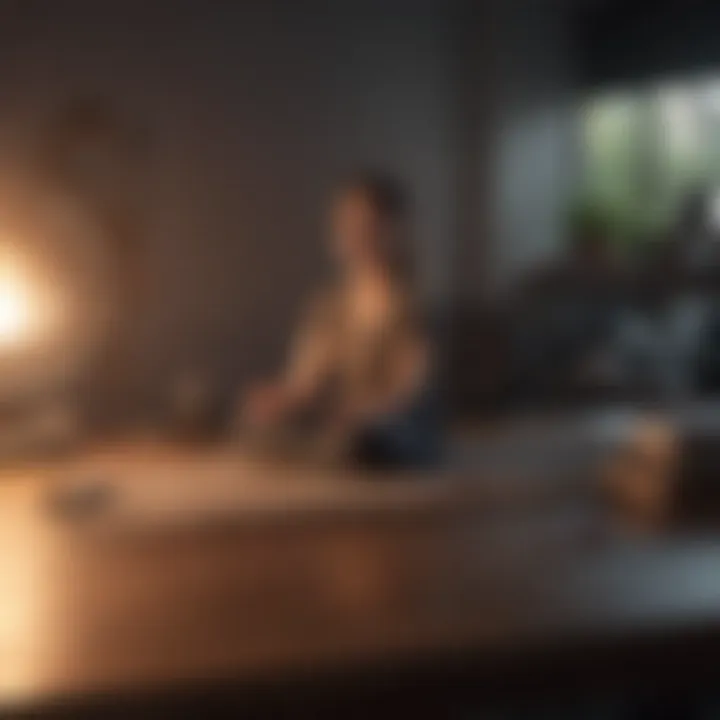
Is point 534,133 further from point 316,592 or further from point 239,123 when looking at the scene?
point 316,592

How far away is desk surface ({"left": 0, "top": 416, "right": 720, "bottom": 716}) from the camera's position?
0.82 meters

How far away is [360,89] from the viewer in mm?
1002

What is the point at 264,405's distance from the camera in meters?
1.02

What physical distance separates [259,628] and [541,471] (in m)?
0.35

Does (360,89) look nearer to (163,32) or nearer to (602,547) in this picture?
(163,32)

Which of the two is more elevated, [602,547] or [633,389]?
[633,389]

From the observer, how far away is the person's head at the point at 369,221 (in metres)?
1.00

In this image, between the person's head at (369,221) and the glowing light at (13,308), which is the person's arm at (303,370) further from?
the glowing light at (13,308)

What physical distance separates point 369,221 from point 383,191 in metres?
0.03

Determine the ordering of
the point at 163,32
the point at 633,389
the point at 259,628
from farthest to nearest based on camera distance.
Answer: the point at 633,389 < the point at 163,32 < the point at 259,628

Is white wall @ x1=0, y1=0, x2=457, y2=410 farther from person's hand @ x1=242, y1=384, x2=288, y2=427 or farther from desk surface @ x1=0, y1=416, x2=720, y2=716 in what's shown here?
desk surface @ x1=0, y1=416, x2=720, y2=716

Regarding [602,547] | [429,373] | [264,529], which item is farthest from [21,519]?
[602,547]

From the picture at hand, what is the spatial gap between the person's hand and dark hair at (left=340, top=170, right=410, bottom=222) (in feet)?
0.53

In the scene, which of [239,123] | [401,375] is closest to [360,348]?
[401,375]
